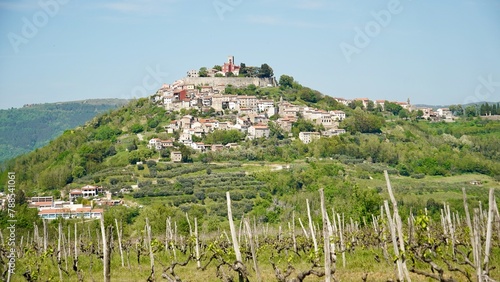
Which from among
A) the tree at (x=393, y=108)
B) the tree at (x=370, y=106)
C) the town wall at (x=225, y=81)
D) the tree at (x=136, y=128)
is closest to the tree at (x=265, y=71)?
the town wall at (x=225, y=81)

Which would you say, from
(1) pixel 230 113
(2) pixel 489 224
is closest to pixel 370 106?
(1) pixel 230 113

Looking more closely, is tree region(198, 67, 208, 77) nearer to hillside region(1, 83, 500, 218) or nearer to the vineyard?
hillside region(1, 83, 500, 218)

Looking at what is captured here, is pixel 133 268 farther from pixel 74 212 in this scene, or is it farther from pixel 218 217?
pixel 74 212

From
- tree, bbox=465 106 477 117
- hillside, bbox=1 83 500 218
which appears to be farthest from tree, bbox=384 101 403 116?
hillside, bbox=1 83 500 218

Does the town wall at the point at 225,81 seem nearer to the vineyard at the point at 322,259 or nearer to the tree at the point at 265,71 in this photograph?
the tree at the point at 265,71

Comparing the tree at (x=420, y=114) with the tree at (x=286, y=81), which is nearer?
the tree at (x=420, y=114)

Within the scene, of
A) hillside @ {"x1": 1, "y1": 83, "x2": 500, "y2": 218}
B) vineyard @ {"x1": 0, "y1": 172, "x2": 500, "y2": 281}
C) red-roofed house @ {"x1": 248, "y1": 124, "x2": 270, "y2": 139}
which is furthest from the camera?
red-roofed house @ {"x1": 248, "y1": 124, "x2": 270, "y2": 139}

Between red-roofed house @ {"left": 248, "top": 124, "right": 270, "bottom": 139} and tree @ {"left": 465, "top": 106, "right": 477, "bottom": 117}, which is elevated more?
tree @ {"left": 465, "top": 106, "right": 477, "bottom": 117}

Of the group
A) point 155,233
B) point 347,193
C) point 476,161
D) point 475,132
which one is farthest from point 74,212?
point 475,132

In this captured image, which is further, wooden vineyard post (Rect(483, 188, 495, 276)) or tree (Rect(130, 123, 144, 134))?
tree (Rect(130, 123, 144, 134))

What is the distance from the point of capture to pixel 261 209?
51.5 metres

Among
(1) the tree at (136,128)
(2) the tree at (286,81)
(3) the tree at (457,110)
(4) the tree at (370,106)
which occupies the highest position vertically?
(2) the tree at (286,81)

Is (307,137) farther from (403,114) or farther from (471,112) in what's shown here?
(471,112)

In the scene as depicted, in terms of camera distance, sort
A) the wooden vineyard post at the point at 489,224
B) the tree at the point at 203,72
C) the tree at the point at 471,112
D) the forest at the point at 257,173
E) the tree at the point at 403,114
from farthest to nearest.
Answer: the tree at the point at 203,72
the tree at the point at 471,112
the tree at the point at 403,114
the forest at the point at 257,173
the wooden vineyard post at the point at 489,224
